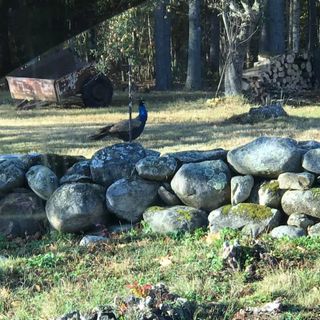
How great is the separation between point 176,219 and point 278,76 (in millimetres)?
16073

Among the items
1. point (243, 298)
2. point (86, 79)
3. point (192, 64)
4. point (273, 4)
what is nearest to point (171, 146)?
point (243, 298)

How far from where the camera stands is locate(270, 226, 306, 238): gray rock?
5.90 meters

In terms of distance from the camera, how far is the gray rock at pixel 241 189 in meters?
6.39

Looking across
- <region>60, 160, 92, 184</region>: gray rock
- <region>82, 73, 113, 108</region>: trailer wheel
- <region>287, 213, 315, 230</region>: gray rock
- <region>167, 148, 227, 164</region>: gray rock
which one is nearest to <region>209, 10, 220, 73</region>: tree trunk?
<region>82, 73, 113, 108</region>: trailer wheel

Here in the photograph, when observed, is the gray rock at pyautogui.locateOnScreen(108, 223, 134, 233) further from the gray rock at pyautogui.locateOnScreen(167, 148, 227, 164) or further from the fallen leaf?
the fallen leaf

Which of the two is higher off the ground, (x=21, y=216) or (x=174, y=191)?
(x=174, y=191)

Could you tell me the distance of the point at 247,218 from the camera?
20.1 feet

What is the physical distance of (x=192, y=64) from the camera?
27.5 metres

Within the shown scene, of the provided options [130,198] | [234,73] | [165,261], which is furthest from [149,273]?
[234,73]

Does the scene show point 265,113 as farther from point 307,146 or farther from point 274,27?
point 274,27

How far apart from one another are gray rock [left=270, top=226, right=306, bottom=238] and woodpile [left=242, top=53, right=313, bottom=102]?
1379 centimetres

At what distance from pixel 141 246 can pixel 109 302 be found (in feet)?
5.59

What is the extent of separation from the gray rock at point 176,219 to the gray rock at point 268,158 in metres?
0.63

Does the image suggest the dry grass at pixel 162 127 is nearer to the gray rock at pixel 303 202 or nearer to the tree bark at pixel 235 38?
the tree bark at pixel 235 38
